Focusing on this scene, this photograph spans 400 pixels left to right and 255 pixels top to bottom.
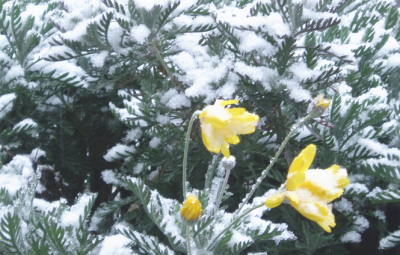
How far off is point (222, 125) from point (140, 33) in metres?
0.61

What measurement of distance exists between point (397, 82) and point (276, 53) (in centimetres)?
80

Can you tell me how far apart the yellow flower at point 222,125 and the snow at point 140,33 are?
21.5 inches

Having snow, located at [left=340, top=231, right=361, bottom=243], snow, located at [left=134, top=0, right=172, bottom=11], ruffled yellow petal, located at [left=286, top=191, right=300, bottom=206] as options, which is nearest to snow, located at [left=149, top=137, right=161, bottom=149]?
snow, located at [left=134, top=0, right=172, bottom=11]

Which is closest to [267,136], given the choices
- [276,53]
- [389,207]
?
[276,53]

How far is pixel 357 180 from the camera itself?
5.47 feet

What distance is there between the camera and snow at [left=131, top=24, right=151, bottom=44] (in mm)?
1604

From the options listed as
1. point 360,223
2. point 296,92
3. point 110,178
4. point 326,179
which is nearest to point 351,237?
point 360,223

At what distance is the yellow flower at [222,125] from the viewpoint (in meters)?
1.12

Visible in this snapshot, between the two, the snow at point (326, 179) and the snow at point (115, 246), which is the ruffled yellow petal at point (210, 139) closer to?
the snow at point (326, 179)

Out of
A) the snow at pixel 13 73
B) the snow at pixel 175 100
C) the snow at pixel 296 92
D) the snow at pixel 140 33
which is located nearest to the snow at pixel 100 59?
the snow at pixel 140 33

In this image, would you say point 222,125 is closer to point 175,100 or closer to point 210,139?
point 210,139

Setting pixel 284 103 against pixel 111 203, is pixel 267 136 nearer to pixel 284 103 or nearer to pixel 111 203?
pixel 284 103

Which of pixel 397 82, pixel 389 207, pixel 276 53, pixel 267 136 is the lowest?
pixel 389 207

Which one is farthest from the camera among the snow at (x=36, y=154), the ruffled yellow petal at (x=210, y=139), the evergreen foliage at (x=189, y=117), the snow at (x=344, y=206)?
the snow at (x=36, y=154)
